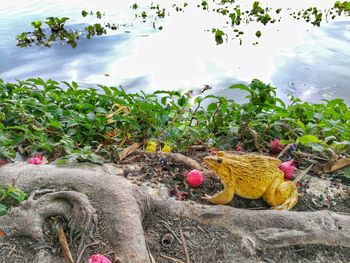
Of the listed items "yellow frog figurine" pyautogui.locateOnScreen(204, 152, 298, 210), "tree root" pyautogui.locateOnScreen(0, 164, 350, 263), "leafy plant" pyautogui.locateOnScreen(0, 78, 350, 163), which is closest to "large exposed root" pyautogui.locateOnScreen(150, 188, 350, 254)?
"tree root" pyautogui.locateOnScreen(0, 164, 350, 263)

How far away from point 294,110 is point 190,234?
2.53 m

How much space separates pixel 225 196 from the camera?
303 centimetres

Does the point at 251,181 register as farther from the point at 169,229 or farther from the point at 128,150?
the point at 128,150

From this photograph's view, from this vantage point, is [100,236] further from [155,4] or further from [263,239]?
[155,4]

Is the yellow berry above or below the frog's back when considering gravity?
below

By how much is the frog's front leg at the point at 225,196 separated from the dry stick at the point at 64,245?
42.7 inches

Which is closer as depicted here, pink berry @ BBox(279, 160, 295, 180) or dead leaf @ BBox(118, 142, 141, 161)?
pink berry @ BBox(279, 160, 295, 180)

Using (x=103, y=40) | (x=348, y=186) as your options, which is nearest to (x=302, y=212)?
(x=348, y=186)

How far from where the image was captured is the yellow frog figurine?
9.87 feet

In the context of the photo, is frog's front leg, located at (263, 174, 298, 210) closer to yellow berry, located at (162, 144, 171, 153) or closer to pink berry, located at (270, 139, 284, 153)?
pink berry, located at (270, 139, 284, 153)

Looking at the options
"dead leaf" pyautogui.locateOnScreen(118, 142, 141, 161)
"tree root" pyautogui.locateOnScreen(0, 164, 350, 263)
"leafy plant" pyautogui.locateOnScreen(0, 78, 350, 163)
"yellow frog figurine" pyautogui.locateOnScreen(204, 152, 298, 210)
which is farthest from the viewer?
"leafy plant" pyautogui.locateOnScreen(0, 78, 350, 163)

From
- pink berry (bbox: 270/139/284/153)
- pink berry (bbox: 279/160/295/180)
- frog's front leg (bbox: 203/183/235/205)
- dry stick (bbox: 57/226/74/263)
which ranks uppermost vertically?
dry stick (bbox: 57/226/74/263)

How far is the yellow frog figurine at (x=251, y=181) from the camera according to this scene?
3.01m

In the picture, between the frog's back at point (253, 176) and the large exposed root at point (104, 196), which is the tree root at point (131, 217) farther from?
the frog's back at point (253, 176)
